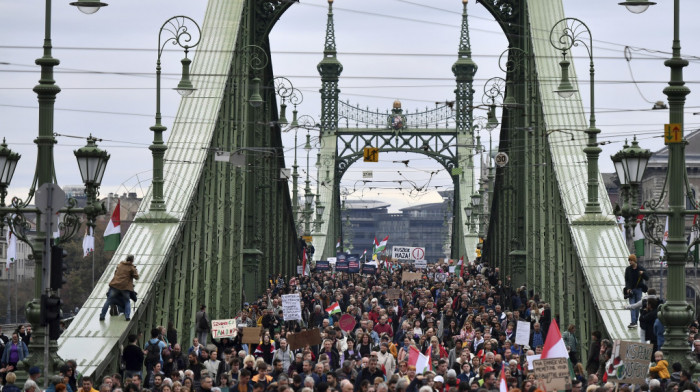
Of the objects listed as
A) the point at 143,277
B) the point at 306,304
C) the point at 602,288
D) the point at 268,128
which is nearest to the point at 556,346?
the point at 602,288

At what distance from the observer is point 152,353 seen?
85.9 feet

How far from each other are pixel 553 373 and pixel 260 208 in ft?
94.4

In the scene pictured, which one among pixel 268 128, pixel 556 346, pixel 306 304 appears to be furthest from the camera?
pixel 268 128

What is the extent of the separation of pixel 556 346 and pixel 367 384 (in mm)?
3426

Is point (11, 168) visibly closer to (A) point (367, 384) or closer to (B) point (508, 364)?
(A) point (367, 384)

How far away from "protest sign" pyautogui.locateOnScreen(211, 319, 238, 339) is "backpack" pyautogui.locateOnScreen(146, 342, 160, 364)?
4260 millimetres

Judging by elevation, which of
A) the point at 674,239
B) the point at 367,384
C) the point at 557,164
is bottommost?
the point at 367,384

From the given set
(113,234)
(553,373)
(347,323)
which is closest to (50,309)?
(553,373)

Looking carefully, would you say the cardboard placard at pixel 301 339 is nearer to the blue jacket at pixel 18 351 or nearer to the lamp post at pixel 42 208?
the blue jacket at pixel 18 351

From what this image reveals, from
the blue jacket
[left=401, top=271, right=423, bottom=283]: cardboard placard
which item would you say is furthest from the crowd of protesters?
[left=401, top=271, right=423, bottom=283]: cardboard placard

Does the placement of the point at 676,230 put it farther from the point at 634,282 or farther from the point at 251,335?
the point at 251,335

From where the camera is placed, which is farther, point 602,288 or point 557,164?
point 557,164

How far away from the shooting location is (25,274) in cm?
11081

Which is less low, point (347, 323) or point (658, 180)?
point (658, 180)
